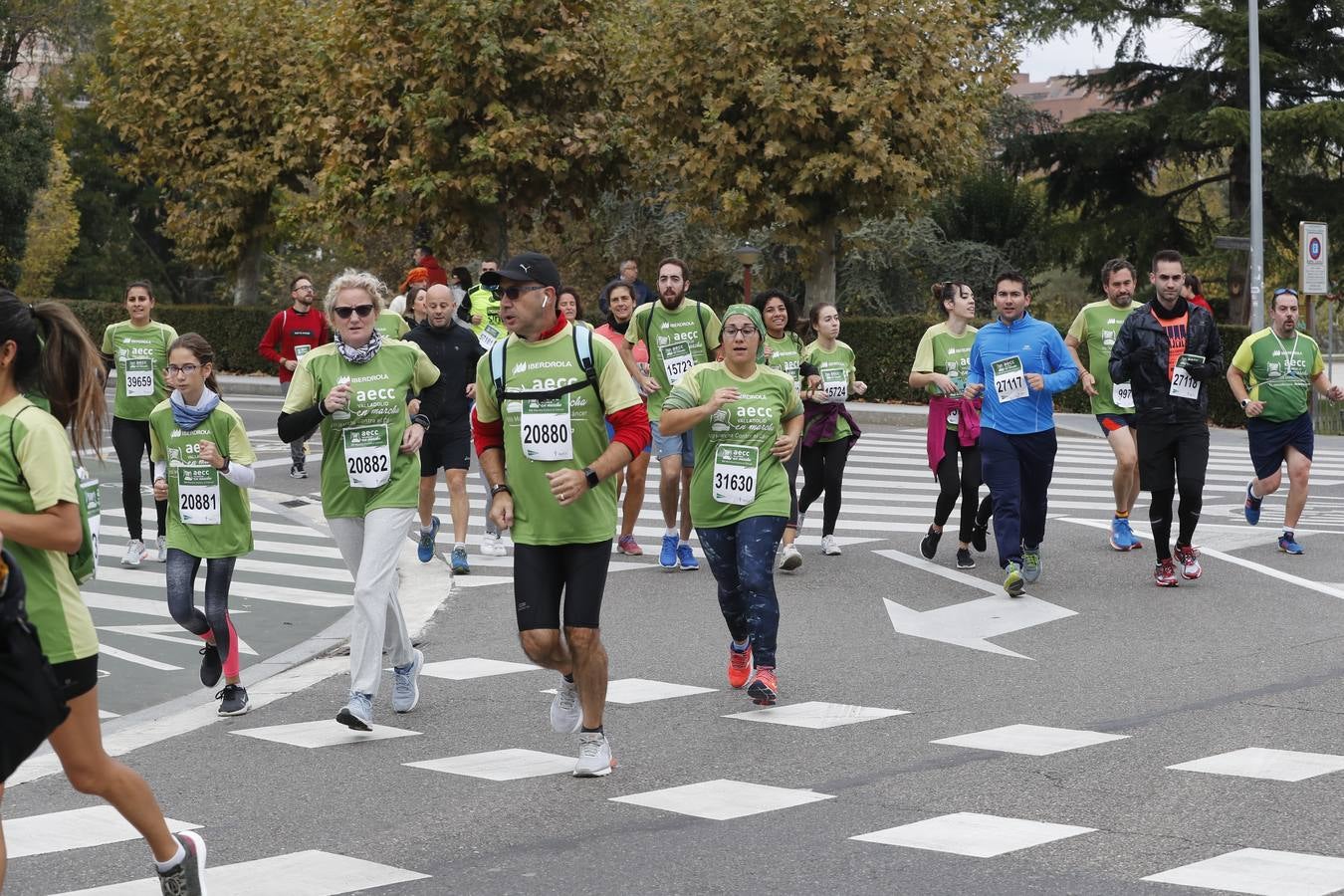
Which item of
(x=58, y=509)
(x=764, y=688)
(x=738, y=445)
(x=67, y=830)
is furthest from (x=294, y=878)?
(x=738, y=445)

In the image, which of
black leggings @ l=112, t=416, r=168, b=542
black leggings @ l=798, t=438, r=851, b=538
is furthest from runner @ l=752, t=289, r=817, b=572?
black leggings @ l=112, t=416, r=168, b=542

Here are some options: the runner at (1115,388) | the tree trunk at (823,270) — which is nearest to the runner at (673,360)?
the runner at (1115,388)

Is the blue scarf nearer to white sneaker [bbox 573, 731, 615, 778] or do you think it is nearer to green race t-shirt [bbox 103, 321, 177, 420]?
white sneaker [bbox 573, 731, 615, 778]

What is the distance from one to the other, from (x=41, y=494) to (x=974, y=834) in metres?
3.00

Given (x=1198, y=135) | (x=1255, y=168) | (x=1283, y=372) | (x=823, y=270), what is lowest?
(x=1283, y=372)

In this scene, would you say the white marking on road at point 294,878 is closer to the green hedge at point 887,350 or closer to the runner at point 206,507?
the runner at point 206,507

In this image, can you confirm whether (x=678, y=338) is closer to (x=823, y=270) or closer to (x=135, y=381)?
(x=135, y=381)

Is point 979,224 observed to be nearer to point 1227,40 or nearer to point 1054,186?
point 1054,186

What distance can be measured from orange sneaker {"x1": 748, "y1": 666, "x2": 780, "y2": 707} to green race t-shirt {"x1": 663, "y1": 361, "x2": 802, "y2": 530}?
2.25 feet

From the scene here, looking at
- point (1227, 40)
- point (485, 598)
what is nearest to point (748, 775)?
point (485, 598)

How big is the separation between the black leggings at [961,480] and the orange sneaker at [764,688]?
4.58 m

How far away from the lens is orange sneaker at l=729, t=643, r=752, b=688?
27.8 ft

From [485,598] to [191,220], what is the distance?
32.1 metres

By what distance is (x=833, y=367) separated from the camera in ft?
41.7
